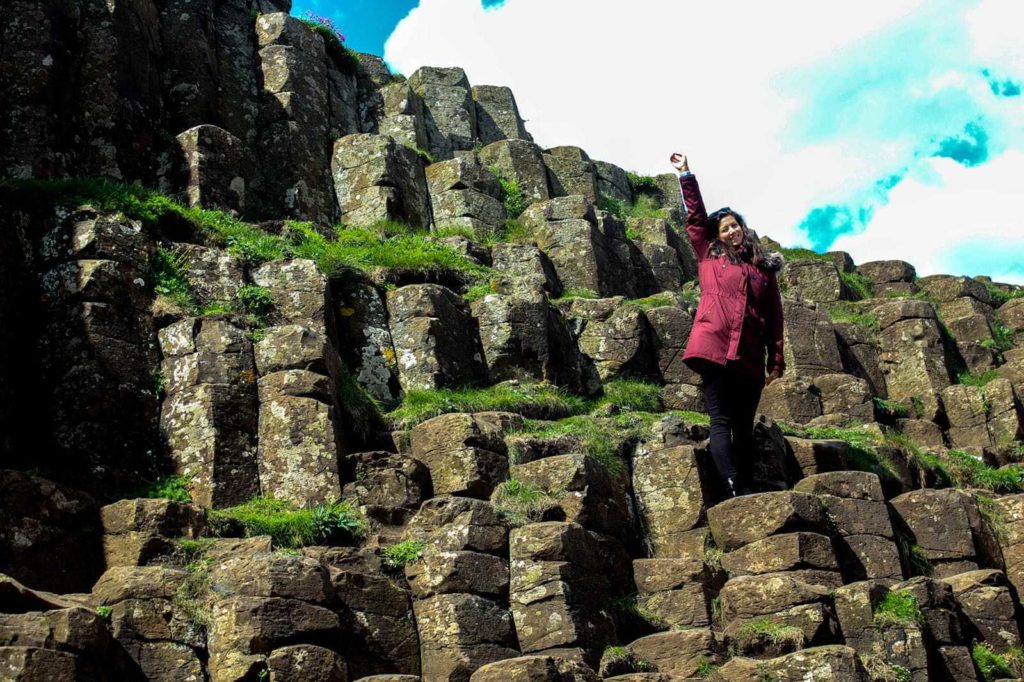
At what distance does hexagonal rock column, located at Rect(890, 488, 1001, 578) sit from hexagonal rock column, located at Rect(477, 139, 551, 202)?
480 inches

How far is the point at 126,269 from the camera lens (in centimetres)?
1512

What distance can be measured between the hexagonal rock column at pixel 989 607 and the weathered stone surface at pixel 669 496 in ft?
10.1

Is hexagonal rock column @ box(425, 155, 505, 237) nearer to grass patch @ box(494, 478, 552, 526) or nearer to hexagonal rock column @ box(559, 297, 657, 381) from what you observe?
hexagonal rock column @ box(559, 297, 657, 381)

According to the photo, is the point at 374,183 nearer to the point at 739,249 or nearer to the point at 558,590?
the point at 739,249

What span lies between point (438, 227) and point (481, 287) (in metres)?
5.51

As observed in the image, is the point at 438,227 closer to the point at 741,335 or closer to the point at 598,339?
the point at 598,339

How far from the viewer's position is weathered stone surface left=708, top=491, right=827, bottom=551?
14516 millimetres

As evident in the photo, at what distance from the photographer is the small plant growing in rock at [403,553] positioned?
12.9 metres

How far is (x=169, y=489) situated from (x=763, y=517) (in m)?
6.58

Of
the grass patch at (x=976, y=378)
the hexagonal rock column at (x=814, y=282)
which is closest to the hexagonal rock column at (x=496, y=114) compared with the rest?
the hexagonal rock column at (x=814, y=282)

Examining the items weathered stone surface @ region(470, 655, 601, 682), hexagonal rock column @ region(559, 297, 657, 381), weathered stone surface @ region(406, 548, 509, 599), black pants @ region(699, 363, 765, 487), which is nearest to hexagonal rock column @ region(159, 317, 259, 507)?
weathered stone surface @ region(406, 548, 509, 599)

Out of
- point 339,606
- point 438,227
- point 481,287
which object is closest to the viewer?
point 339,606

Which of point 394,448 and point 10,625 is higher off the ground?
point 394,448

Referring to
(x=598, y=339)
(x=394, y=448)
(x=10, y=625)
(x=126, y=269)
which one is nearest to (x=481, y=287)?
(x=598, y=339)
